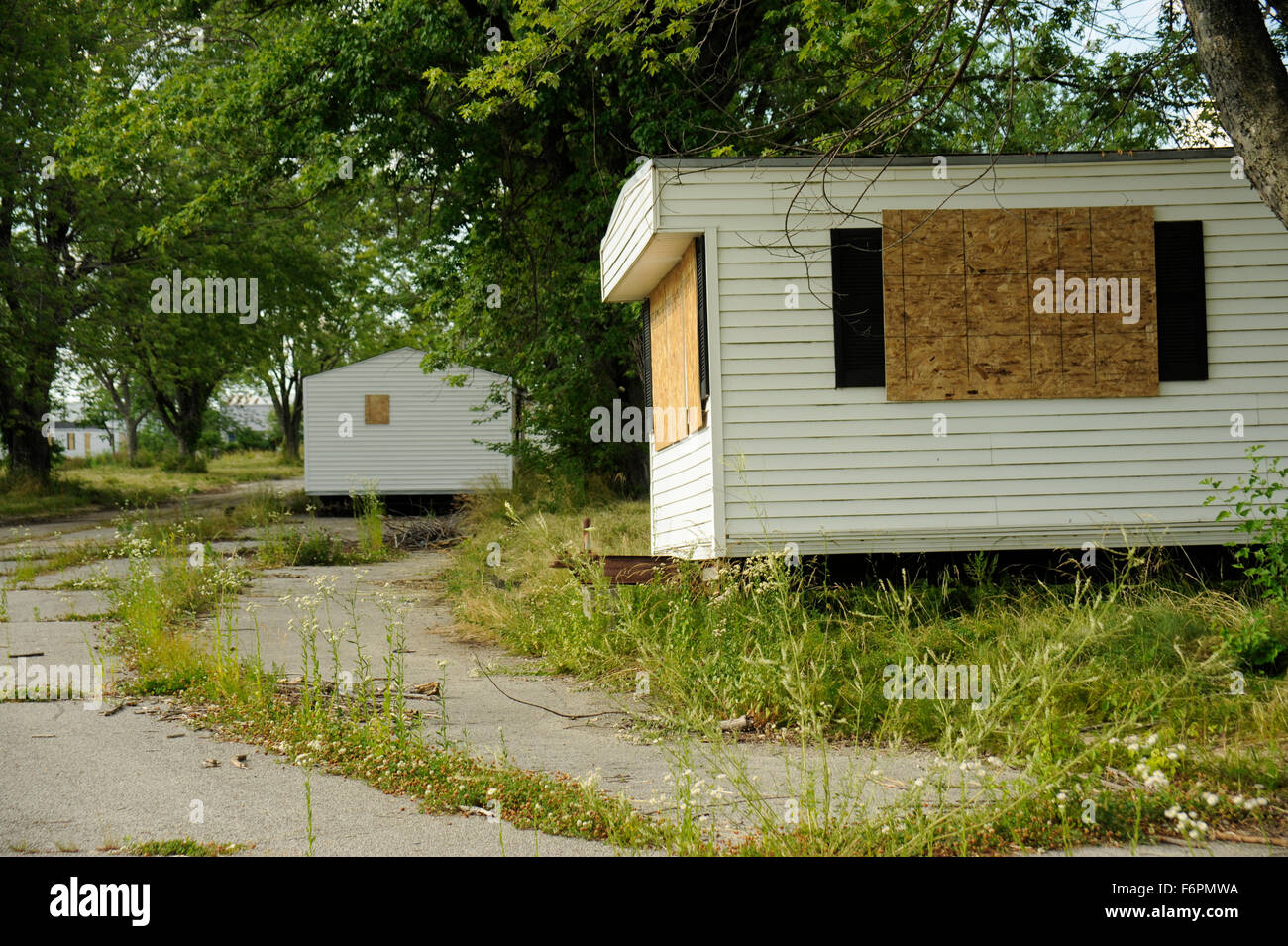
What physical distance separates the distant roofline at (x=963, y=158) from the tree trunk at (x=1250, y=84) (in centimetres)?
216

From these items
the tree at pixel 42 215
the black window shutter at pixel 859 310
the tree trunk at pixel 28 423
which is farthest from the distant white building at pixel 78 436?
the black window shutter at pixel 859 310

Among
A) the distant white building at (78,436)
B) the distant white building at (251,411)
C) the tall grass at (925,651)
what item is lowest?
the tall grass at (925,651)

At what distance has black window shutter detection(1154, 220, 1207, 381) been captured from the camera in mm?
8086

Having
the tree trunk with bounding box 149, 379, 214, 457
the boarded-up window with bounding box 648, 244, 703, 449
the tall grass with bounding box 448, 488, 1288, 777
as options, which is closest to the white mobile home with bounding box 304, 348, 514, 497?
the boarded-up window with bounding box 648, 244, 703, 449

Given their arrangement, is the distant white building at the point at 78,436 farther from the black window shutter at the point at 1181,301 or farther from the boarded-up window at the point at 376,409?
the black window shutter at the point at 1181,301

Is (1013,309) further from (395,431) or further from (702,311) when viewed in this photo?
(395,431)

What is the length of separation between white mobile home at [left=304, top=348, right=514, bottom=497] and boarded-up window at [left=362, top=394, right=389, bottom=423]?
0.08 feet

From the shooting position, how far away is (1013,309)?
798 centimetres

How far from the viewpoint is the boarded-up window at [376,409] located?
24.4m

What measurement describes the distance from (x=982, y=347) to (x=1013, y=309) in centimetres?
37

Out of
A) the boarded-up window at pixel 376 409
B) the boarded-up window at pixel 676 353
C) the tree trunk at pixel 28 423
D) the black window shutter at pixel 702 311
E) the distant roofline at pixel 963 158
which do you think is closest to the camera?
Result: the distant roofline at pixel 963 158

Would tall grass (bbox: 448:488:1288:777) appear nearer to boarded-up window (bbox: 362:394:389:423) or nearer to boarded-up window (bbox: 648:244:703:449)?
boarded-up window (bbox: 648:244:703:449)
